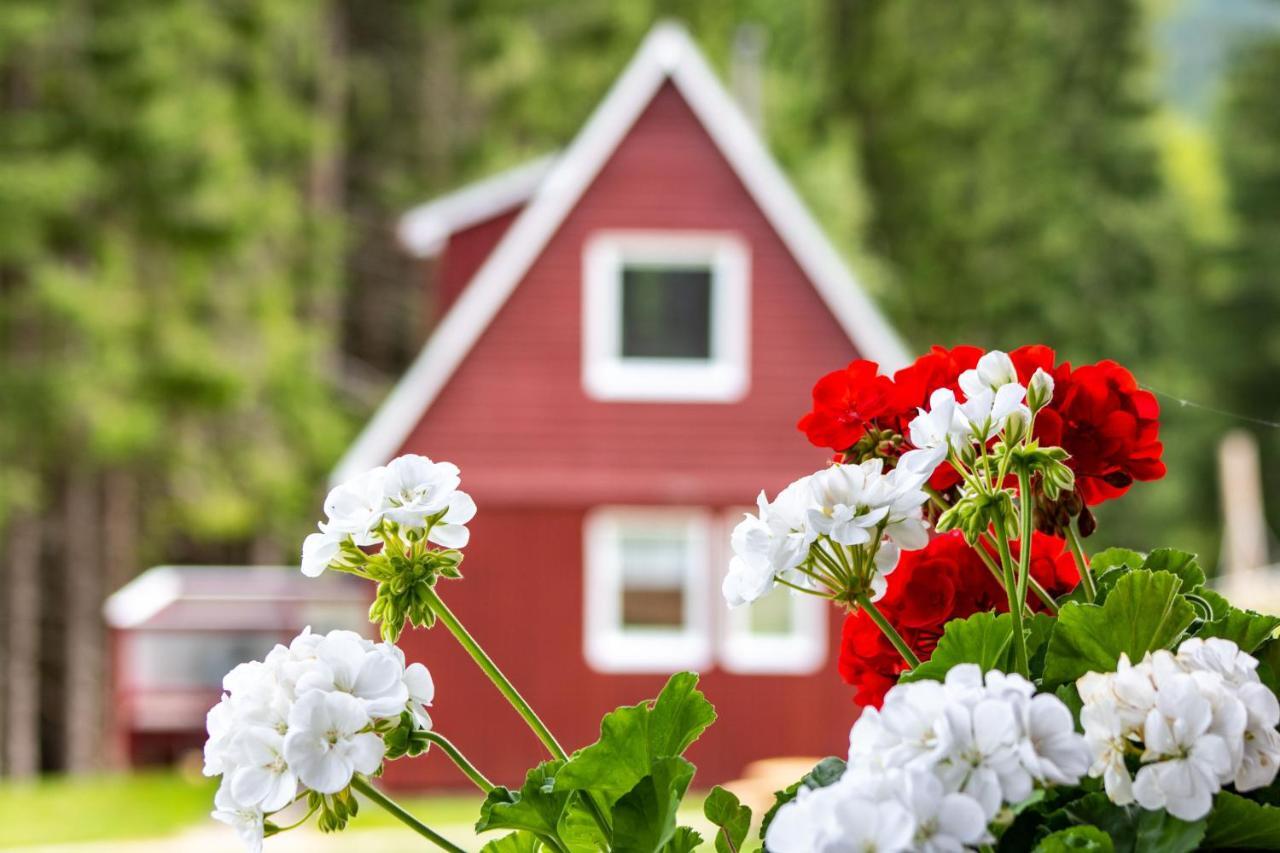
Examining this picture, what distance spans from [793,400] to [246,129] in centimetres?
469

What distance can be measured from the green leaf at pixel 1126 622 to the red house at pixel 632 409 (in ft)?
24.5

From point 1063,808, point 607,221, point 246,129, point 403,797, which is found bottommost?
point 403,797

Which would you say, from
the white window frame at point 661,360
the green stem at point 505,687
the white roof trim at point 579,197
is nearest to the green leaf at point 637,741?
the green stem at point 505,687

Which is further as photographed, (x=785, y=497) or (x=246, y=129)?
(x=246, y=129)

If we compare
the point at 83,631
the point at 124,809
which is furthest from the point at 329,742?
the point at 83,631

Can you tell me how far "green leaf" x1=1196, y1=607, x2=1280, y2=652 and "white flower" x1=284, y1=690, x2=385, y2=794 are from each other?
310 millimetres

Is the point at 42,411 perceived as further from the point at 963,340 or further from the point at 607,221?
the point at 963,340

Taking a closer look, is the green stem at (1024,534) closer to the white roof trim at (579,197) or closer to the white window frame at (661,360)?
the white roof trim at (579,197)

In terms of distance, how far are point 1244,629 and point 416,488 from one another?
32 centimetres

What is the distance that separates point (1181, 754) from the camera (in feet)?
1.68

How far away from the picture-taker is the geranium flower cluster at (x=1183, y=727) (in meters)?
0.50

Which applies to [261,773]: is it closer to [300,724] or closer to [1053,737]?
[300,724]

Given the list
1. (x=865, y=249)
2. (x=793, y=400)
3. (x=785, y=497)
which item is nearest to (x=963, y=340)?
(x=865, y=249)

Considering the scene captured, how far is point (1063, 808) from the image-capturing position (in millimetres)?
544
